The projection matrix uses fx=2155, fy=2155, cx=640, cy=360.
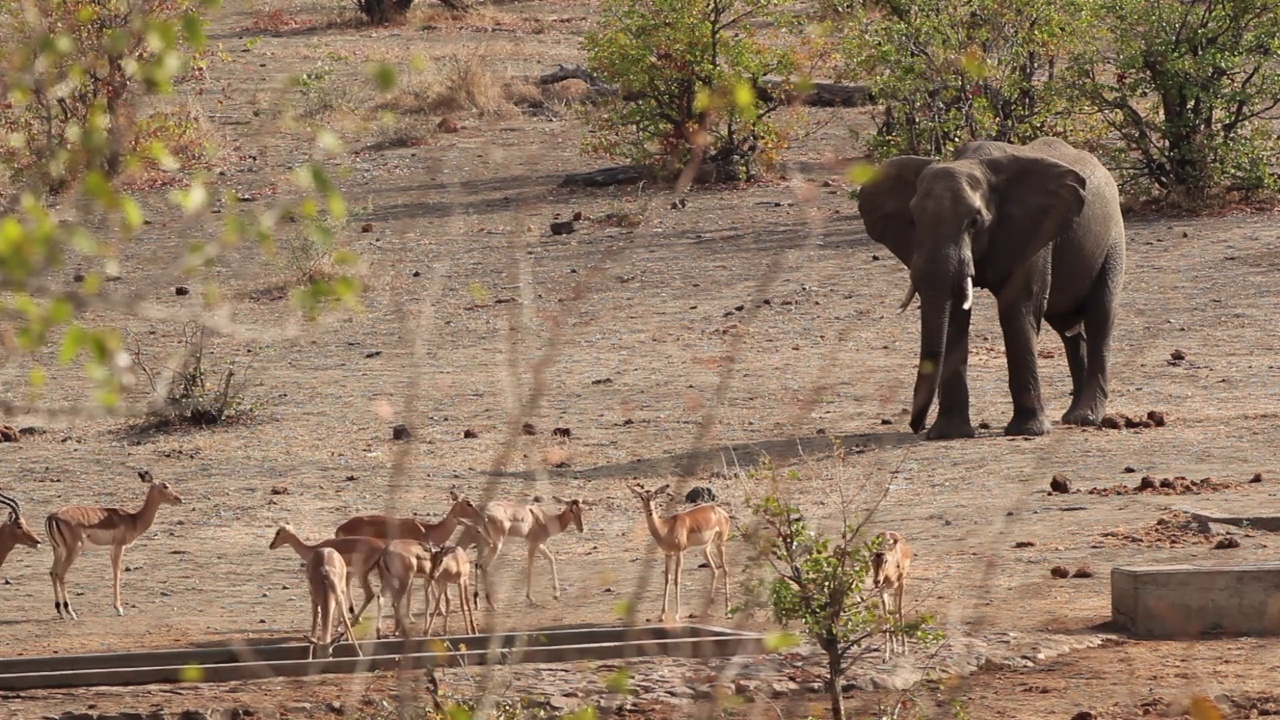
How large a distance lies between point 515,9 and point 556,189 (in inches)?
675

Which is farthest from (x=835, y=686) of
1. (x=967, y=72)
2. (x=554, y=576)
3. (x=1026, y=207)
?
(x=967, y=72)

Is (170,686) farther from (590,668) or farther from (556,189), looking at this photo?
(556,189)

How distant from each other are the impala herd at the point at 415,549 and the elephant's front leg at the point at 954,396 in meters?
4.28

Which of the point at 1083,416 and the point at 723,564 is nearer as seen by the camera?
the point at 723,564

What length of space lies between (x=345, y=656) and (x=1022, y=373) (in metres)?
7.42

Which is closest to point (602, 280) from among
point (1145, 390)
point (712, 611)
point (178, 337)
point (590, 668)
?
point (178, 337)

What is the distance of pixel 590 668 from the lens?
30.4 feet

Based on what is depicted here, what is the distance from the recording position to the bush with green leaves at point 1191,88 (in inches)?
988

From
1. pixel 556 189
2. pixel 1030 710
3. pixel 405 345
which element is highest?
pixel 556 189

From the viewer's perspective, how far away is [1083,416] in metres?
16.4

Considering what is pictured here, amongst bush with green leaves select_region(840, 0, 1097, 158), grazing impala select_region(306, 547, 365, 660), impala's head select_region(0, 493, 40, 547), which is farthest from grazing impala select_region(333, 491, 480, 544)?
bush with green leaves select_region(840, 0, 1097, 158)

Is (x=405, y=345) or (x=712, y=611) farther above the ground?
(x=405, y=345)

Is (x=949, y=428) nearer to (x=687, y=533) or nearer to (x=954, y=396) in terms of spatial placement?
(x=954, y=396)

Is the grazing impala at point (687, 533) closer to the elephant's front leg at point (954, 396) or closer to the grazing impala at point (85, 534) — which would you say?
the grazing impala at point (85, 534)
